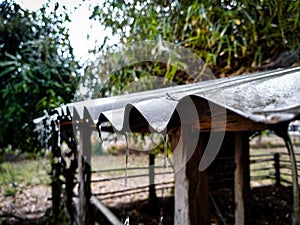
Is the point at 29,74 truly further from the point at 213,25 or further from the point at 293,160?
the point at 293,160

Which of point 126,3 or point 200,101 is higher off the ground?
point 126,3

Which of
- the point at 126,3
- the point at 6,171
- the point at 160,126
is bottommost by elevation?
the point at 6,171

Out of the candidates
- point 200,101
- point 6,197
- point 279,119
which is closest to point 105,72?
point 6,197

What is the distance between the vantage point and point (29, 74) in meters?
3.60

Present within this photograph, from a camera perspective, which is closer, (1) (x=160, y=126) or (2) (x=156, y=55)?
(1) (x=160, y=126)

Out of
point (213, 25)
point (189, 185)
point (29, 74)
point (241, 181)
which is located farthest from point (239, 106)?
point (29, 74)

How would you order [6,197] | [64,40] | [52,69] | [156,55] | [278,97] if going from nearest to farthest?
[278,97] < [64,40] < [156,55] < [52,69] < [6,197]

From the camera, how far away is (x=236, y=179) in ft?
10.9

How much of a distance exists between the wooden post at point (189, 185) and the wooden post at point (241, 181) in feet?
6.50

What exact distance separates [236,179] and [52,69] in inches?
96.9

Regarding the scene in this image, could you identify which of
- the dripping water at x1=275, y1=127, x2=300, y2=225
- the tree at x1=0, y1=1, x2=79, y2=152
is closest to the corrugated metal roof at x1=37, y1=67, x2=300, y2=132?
the dripping water at x1=275, y1=127, x2=300, y2=225

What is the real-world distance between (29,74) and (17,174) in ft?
4.91

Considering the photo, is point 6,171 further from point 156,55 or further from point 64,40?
point 156,55

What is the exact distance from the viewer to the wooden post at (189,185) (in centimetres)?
128
